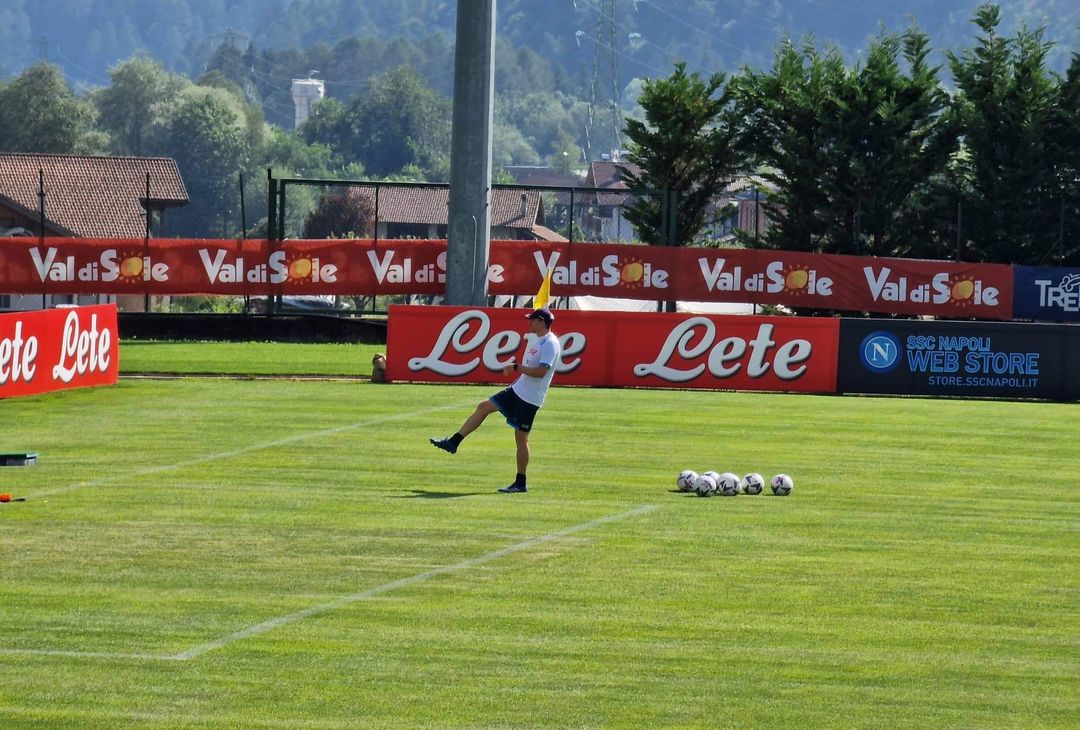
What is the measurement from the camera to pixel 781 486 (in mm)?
18922

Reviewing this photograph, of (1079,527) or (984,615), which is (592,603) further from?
(1079,527)

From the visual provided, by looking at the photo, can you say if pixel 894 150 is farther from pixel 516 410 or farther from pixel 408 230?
pixel 408 230

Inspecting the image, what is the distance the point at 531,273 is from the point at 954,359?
39.8 ft

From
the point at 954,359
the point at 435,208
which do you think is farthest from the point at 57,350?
the point at 435,208

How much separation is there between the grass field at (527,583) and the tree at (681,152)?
22167mm

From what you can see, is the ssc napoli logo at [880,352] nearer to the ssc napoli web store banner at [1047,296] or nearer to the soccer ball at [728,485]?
the ssc napoli web store banner at [1047,296]

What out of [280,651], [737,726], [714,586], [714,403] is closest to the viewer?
Result: [737,726]

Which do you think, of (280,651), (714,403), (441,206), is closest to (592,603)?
(280,651)

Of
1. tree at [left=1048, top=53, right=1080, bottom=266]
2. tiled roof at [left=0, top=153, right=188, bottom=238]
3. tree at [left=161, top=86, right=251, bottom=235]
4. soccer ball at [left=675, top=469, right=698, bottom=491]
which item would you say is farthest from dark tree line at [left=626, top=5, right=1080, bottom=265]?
tree at [left=161, top=86, right=251, bottom=235]

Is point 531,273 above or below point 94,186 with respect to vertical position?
below

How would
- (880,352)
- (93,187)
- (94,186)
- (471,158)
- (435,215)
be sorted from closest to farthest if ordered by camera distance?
(880,352)
(471,158)
(93,187)
(94,186)
(435,215)

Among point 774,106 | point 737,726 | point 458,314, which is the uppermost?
point 774,106

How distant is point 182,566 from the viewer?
13.8 metres

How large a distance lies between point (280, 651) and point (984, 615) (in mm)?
5222
